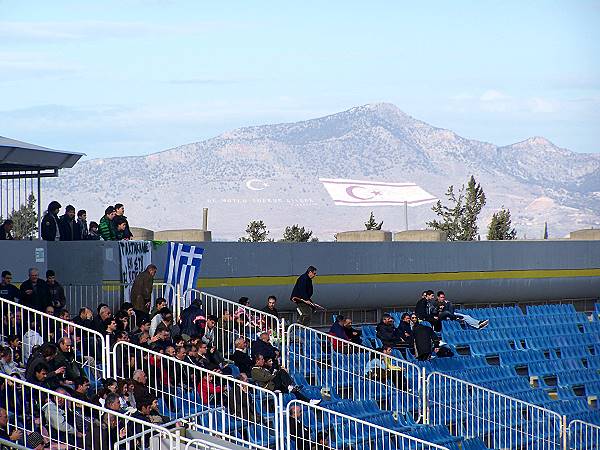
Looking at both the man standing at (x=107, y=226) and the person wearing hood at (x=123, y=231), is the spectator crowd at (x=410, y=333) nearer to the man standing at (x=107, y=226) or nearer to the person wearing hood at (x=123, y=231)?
the person wearing hood at (x=123, y=231)

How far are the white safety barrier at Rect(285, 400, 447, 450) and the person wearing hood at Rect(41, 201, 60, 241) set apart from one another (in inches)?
220

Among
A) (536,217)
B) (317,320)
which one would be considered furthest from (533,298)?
(536,217)

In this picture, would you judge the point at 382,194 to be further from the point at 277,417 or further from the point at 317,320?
the point at 277,417

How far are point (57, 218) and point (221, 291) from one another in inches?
176

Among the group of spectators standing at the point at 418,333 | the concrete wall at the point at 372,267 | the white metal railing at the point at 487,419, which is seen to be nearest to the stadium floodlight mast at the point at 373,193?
the concrete wall at the point at 372,267

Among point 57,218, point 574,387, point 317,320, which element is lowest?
point 574,387

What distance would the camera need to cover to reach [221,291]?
76.3ft

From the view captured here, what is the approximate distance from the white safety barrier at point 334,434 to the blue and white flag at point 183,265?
368cm

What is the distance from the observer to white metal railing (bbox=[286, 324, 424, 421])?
19172 millimetres

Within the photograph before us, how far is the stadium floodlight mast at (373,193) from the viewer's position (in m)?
163

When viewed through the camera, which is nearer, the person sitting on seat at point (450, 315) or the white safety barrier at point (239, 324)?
the white safety barrier at point (239, 324)

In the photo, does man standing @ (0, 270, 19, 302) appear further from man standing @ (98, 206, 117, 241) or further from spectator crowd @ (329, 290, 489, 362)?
spectator crowd @ (329, 290, 489, 362)

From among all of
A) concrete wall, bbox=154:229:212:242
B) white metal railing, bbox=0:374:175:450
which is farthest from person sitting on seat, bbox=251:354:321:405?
concrete wall, bbox=154:229:212:242

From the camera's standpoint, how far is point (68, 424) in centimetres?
1280
